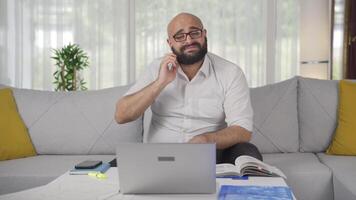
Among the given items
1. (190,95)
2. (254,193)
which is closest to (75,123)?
(190,95)

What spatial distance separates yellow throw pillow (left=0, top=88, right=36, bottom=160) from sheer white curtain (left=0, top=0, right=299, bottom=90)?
2.43m

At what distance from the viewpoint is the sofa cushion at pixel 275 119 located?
2.48m

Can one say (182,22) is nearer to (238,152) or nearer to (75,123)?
(238,152)

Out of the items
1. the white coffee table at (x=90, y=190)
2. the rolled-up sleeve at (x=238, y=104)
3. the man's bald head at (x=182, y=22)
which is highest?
the man's bald head at (x=182, y=22)

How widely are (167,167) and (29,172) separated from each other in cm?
111

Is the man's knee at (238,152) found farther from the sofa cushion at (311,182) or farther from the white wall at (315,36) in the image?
the white wall at (315,36)

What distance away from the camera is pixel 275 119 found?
2.51 meters

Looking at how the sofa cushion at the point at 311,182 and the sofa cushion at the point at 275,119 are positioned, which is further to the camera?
the sofa cushion at the point at 275,119

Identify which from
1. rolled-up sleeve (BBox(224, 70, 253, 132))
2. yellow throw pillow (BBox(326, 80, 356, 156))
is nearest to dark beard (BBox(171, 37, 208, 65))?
rolled-up sleeve (BBox(224, 70, 253, 132))

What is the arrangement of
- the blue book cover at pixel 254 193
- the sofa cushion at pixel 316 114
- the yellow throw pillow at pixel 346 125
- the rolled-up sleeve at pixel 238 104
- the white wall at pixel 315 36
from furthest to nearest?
the white wall at pixel 315 36
the sofa cushion at pixel 316 114
the yellow throw pillow at pixel 346 125
the rolled-up sleeve at pixel 238 104
the blue book cover at pixel 254 193

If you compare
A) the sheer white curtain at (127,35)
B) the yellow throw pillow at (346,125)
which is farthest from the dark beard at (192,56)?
the sheer white curtain at (127,35)

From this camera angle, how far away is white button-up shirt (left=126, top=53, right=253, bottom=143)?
6.89 ft

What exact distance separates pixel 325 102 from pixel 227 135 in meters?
0.85

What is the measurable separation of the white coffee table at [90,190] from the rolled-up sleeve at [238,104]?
64cm
